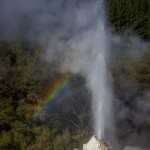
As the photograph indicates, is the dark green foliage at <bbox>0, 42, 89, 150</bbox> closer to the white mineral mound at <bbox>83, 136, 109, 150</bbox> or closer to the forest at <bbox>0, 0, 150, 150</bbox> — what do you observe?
the forest at <bbox>0, 0, 150, 150</bbox>

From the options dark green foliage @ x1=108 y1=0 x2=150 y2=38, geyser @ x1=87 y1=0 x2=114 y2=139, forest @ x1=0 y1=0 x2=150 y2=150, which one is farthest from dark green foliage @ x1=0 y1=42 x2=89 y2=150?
dark green foliage @ x1=108 y1=0 x2=150 y2=38

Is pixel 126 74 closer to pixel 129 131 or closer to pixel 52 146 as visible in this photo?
pixel 129 131

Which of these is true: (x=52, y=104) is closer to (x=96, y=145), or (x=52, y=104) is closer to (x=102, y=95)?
(x=102, y=95)

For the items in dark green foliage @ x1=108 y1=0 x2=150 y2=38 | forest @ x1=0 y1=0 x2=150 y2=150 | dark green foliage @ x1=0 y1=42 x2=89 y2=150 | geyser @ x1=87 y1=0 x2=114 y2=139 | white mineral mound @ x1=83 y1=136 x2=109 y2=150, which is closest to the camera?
white mineral mound @ x1=83 y1=136 x2=109 y2=150

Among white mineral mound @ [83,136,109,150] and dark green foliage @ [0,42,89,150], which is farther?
dark green foliage @ [0,42,89,150]

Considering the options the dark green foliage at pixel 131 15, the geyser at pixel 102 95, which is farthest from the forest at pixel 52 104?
the dark green foliage at pixel 131 15

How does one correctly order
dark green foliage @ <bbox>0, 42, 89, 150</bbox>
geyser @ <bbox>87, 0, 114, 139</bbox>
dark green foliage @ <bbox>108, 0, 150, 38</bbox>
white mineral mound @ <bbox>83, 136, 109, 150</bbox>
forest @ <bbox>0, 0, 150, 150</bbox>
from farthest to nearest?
dark green foliage @ <bbox>108, 0, 150, 38</bbox>
forest @ <bbox>0, 0, 150, 150</bbox>
dark green foliage @ <bbox>0, 42, 89, 150</bbox>
geyser @ <bbox>87, 0, 114, 139</bbox>
white mineral mound @ <bbox>83, 136, 109, 150</bbox>

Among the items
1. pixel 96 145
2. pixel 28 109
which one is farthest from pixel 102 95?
pixel 96 145

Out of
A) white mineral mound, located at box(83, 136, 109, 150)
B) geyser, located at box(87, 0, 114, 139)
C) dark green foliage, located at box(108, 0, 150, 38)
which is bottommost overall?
white mineral mound, located at box(83, 136, 109, 150)
